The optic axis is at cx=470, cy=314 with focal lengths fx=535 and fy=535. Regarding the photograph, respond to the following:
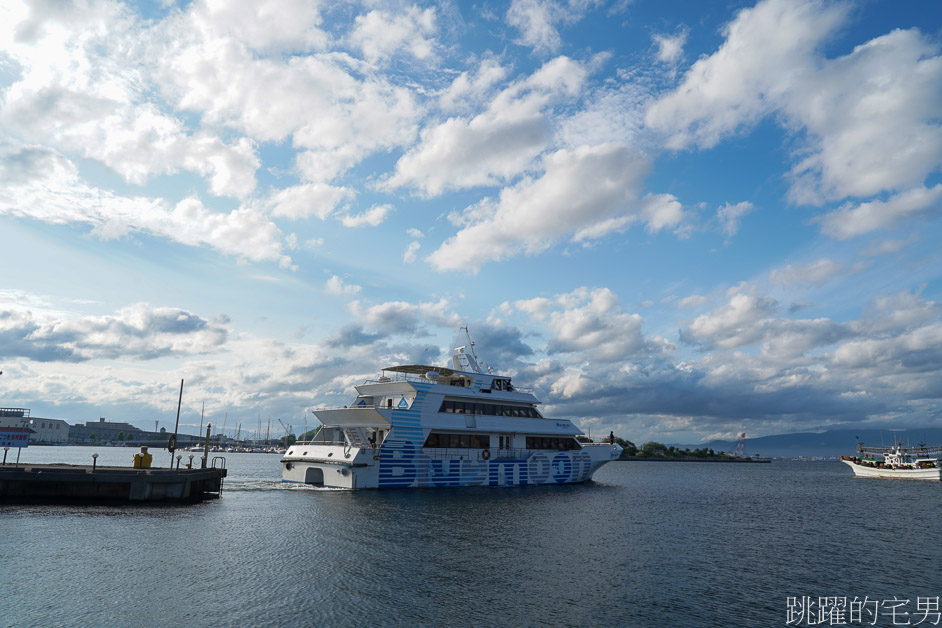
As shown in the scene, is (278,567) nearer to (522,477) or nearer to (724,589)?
(724,589)

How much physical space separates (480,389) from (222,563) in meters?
27.2

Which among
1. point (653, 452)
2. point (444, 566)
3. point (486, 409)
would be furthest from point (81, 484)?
point (653, 452)

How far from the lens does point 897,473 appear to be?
74312 millimetres

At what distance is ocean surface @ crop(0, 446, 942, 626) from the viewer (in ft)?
46.1

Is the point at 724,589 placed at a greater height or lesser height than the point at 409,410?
lesser

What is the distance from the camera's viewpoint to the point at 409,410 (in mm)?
38000

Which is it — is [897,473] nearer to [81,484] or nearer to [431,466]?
[431,466]

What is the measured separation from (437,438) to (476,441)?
373 centimetres

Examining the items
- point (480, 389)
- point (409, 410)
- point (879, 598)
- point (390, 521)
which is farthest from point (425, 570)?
point (480, 389)

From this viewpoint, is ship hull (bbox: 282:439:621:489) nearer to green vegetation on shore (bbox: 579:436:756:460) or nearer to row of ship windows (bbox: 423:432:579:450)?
row of ship windows (bbox: 423:432:579:450)

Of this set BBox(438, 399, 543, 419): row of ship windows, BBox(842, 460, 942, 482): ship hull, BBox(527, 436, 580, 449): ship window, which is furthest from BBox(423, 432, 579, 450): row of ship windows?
BBox(842, 460, 942, 482): ship hull

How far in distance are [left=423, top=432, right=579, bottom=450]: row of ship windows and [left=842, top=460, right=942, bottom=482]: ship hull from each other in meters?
53.6

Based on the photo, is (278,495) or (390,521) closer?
(390,521)

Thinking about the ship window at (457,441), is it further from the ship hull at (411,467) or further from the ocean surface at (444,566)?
the ocean surface at (444,566)
